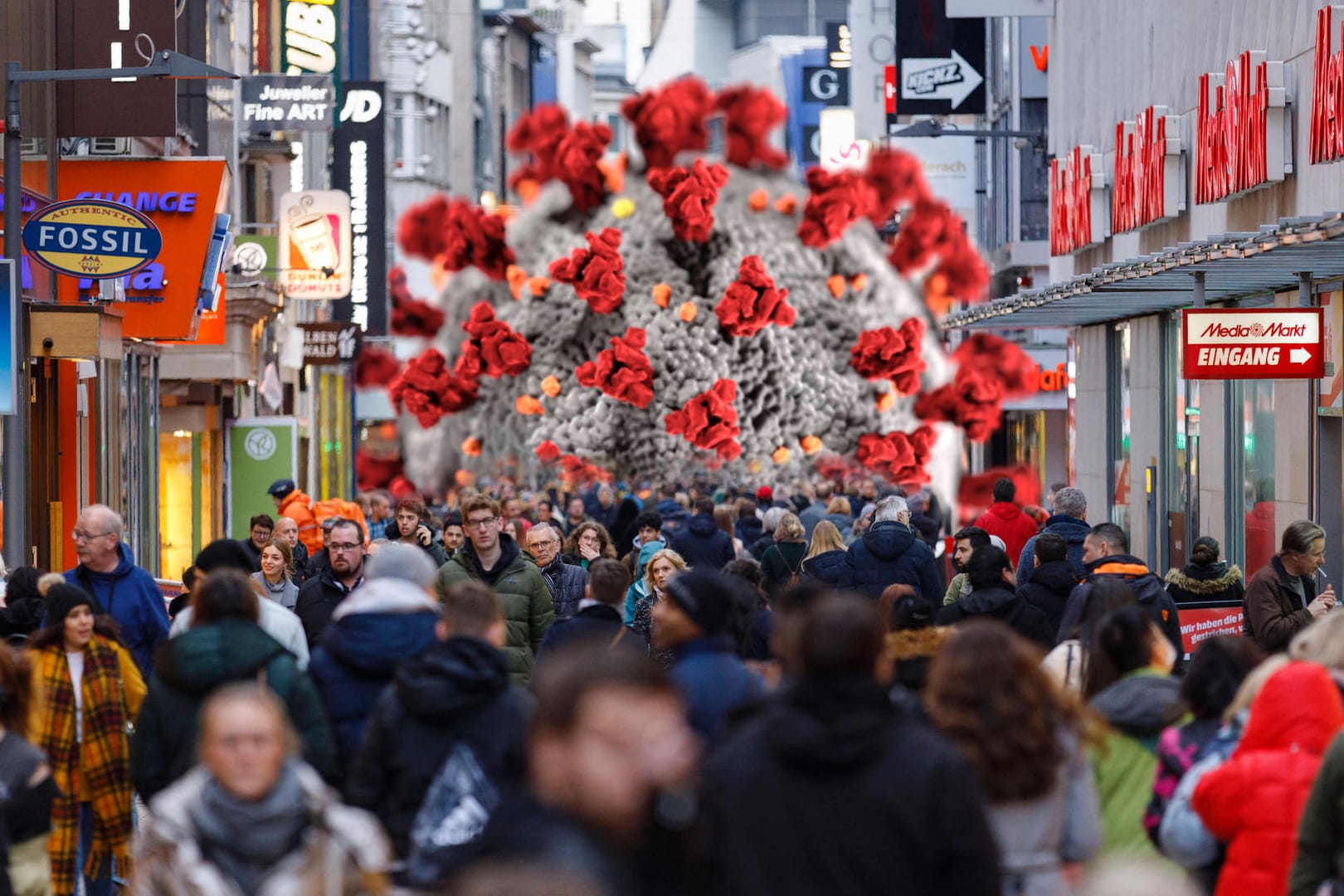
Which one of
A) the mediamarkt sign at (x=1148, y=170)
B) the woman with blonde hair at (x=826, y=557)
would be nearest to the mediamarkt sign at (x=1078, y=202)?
the mediamarkt sign at (x=1148, y=170)

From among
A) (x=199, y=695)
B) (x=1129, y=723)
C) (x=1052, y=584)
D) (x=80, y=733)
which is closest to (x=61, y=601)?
(x=80, y=733)

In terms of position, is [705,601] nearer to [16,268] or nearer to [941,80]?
[16,268]

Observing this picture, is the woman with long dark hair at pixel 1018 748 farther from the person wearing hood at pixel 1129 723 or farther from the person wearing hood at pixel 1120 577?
the person wearing hood at pixel 1120 577

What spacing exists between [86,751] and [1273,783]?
4.41 meters

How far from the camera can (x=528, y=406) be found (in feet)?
103

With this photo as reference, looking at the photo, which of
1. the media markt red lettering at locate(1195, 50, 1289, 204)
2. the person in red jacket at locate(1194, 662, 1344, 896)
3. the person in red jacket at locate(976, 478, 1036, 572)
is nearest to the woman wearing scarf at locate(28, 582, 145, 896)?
the person in red jacket at locate(1194, 662, 1344, 896)

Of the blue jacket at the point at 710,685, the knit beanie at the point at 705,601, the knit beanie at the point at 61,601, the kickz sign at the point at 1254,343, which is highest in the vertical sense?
the kickz sign at the point at 1254,343

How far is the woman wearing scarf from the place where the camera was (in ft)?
26.0

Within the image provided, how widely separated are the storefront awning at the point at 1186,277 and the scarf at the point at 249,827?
7684 mm

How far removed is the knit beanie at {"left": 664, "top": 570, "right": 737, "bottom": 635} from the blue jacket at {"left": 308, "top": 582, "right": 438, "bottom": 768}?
0.88 metres

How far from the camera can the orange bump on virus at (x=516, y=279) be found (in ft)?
105

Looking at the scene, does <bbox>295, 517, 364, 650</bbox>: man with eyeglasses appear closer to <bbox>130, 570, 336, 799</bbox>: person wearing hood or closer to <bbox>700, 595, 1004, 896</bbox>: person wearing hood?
<bbox>130, 570, 336, 799</bbox>: person wearing hood

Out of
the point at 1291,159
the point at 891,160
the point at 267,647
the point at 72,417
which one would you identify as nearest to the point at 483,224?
the point at 891,160

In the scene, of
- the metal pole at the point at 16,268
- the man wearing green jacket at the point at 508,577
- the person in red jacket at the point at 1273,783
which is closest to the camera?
the person in red jacket at the point at 1273,783
